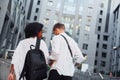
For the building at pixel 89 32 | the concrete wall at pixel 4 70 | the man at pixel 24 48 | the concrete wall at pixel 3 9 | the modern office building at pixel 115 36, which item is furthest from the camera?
the building at pixel 89 32

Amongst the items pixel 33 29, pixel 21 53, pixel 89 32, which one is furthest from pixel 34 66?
pixel 89 32

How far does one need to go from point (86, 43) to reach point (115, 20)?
12.0 m

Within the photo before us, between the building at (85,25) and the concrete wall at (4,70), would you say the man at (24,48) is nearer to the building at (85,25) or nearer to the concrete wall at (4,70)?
the concrete wall at (4,70)

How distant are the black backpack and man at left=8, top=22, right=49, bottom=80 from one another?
0.13 meters

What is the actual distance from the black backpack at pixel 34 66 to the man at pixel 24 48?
125 mm

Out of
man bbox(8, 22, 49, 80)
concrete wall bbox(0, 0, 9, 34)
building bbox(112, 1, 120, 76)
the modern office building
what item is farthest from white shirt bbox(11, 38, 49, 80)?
the modern office building

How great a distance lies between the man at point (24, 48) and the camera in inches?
147

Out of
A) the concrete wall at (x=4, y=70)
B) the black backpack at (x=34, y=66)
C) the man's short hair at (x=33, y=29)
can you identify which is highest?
the man's short hair at (x=33, y=29)

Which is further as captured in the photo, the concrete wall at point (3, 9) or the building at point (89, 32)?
the building at point (89, 32)

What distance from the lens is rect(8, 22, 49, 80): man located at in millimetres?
3734

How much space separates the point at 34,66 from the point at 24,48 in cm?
44

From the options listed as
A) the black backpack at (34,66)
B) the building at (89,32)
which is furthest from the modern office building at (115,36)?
the black backpack at (34,66)

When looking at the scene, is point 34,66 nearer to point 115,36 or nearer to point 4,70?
point 4,70

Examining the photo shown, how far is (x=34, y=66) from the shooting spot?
357 cm
